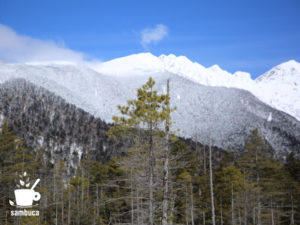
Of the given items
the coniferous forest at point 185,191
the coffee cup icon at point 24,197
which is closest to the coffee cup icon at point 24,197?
the coffee cup icon at point 24,197

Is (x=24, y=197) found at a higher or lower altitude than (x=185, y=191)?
higher

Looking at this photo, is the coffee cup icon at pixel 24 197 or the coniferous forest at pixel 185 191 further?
the coniferous forest at pixel 185 191

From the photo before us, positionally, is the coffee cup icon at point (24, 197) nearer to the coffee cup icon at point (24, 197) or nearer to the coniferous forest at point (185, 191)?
the coffee cup icon at point (24, 197)

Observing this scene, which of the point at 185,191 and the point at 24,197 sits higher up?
the point at 24,197

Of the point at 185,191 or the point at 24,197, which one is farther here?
the point at 185,191

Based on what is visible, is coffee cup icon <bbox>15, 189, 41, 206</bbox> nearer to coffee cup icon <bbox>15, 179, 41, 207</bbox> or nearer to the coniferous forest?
coffee cup icon <bbox>15, 179, 41, 207</bbox>

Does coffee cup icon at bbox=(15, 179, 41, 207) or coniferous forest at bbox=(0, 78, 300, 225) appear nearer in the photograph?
coffee cup icon at bbox=(15, 179, 41, 207)

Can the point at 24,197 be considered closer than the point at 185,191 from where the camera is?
Yes

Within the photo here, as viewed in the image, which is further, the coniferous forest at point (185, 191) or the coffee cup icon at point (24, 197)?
the coniferous forest at point (185, 191)

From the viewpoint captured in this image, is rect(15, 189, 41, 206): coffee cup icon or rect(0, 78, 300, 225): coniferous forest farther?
rect(0, 78, 300, 225): coniferous forest

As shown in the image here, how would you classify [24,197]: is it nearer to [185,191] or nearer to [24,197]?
[24,197]

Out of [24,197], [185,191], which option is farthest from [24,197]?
[185,191]

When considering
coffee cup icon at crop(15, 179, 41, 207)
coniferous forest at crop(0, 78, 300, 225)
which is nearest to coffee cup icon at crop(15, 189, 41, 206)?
coffee cup icon at crop(15, 179, 41, 207)

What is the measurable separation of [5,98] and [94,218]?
594ft
